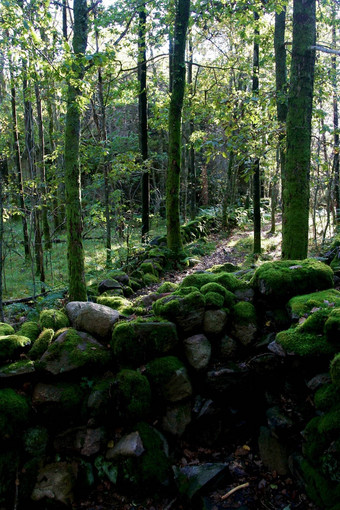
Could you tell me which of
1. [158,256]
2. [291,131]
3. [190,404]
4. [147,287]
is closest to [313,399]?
[190,404]

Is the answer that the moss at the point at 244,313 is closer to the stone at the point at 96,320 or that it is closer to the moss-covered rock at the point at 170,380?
the moss-covered rock at the point at 170,380

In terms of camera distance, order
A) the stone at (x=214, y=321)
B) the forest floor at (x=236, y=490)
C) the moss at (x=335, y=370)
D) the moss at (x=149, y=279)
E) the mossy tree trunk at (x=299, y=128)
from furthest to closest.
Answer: the moss at (x=149, y=279)
the mossy tree trunk at (x=299, y=128)
the stone at (x=214, y=321)
the forest floor at (x=236, y=490)
the moss at (x=335, y=370)

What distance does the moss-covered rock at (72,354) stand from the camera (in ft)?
13.8

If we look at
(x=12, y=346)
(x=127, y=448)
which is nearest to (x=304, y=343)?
(x=127, y=448)

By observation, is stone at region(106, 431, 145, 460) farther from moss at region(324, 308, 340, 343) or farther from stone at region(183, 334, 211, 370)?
moss at region(324, 308, 340, 343)

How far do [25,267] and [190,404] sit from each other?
9.98 meters

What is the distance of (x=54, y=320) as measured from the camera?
16.2ft

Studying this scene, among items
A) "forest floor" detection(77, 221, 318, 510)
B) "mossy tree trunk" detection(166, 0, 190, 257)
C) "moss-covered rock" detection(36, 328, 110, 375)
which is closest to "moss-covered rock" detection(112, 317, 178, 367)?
"moss-covered rock" detection(36, 328, 110, 375)

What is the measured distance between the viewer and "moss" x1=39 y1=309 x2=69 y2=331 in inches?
193

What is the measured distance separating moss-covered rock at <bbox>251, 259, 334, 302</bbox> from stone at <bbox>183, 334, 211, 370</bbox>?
3.62 feet

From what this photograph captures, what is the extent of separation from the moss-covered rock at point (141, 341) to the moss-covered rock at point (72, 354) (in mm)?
221

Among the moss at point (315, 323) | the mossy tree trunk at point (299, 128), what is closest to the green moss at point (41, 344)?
the moss at point (315, 323)

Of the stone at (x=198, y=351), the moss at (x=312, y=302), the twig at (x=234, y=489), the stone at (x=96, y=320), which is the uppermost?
the moss at (x=312, y=302)

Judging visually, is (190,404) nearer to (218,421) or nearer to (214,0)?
(218,421)
